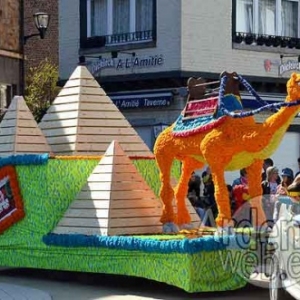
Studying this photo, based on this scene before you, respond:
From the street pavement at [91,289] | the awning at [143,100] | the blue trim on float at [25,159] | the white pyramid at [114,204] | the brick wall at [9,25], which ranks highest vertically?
the brick wall at [9,25]

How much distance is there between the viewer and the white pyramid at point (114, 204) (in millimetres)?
10938

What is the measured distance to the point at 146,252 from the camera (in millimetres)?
10320

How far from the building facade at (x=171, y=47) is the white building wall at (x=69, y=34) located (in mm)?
29

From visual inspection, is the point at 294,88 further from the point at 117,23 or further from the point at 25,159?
the point at 117,23

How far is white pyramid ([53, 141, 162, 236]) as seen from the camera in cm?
1094

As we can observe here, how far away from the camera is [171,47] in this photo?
2255 centimetres

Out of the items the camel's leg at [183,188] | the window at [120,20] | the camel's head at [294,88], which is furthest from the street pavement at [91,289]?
the window at [120,20]

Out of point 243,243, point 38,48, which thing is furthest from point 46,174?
point 38,48

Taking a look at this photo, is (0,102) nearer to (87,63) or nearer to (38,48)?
(87,63)

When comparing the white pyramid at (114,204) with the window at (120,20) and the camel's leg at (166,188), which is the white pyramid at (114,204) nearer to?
the camel's leg at (166,188)

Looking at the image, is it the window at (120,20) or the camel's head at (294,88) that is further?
the window at (120,20)

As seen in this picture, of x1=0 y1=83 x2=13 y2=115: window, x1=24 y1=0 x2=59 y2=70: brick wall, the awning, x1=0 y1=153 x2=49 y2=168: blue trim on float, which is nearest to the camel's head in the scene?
x1=0 y1=153 x2=49 y2=168: blue trim on float

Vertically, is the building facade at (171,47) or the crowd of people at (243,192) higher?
the building facade at (171,47)

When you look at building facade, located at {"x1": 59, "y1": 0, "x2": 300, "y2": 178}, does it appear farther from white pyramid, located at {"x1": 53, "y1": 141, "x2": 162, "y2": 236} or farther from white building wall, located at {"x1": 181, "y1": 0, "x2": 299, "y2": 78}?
white pyramid, located at {"x1": 53, "y1": 141, "x2": 162, "y2": 236}
